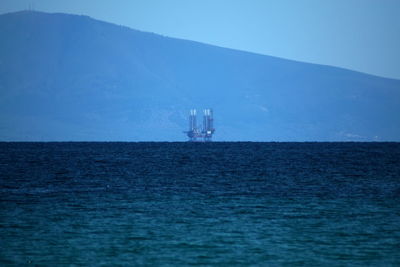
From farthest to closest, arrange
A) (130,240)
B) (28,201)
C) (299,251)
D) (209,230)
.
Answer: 1. (28,201)
2. (209,230)
3. (130,240)
4. (299,251)

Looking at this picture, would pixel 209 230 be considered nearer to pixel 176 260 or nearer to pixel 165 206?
pixel 176 260

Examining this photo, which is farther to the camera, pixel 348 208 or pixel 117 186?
pixel 117 186

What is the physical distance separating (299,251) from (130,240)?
6367mm

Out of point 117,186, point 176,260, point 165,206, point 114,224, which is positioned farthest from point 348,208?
point 117,186

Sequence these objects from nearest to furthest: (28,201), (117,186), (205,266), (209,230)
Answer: (205,266) → (209,230) → (28,201) → (117,186)

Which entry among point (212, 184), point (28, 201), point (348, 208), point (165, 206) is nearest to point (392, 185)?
point (212, 184)

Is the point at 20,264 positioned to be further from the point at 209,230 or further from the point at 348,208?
the point at 348,208

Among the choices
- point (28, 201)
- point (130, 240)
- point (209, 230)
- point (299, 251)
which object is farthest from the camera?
point (28, 201)

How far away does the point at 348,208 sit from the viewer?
3944cm

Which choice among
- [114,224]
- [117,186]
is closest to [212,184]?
[117,186]

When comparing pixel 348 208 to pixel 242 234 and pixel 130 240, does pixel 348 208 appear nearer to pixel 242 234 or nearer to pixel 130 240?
pixel 242 234

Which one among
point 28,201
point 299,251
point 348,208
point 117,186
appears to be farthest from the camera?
point 117,186

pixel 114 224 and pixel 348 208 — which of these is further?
pixel 348 208

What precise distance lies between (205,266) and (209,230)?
6666mm
